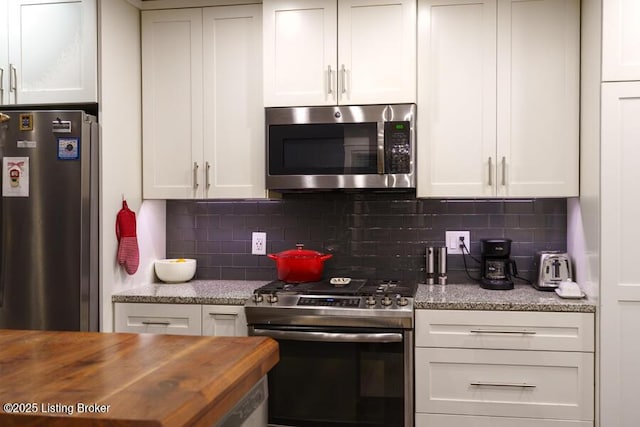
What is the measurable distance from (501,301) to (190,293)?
60.6 inches

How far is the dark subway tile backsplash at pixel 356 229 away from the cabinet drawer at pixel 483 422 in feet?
2.75

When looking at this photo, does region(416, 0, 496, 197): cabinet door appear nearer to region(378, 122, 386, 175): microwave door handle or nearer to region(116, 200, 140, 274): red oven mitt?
region(378, 122, 386, 175): microwave door handle

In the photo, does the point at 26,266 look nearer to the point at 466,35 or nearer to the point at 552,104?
the point at 466,35

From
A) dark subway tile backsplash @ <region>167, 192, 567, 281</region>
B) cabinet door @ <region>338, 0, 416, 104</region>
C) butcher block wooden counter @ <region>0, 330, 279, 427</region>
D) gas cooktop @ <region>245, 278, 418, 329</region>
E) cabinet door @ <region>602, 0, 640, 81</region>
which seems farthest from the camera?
dark subway tile backsplash @ <region>167, 192, 567, 281</region>

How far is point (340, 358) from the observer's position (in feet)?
9.09

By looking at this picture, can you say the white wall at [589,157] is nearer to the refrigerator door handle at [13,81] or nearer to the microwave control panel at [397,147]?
the microwave control panel at [397,147]

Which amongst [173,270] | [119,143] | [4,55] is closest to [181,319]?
[173,270]

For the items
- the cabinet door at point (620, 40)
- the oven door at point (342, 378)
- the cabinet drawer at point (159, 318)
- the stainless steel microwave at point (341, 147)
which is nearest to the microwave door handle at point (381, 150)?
the stainless steel microwave at point (341, 147)

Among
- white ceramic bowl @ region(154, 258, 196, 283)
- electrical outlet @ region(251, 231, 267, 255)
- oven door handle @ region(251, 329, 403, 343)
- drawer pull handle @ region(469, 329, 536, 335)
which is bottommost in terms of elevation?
oven door handle @ region(251, 329, 403, 343)

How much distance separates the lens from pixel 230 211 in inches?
141

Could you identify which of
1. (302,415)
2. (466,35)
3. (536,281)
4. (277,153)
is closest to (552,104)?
(466,35)

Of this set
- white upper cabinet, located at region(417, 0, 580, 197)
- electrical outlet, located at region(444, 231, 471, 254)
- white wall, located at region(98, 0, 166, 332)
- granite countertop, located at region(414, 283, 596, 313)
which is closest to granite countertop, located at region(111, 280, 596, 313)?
granite countertop, located at region(414, 283, 596, 313)

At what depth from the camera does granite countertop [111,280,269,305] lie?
9.73 feet

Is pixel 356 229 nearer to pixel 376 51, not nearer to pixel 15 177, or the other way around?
pixel 376 51
